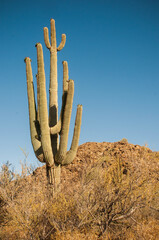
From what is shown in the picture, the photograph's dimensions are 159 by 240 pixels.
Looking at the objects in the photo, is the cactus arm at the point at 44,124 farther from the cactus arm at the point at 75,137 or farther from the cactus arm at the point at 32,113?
the cactus arm at the point at 75,137

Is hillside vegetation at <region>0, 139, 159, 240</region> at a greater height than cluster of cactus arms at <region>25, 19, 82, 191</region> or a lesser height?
lesser

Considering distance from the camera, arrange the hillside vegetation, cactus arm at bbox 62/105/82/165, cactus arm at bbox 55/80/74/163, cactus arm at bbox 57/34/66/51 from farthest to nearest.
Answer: cactus arm at bbox 57/34/66/51 → cactus arm at bbox 62/105/82/165 → cactus arm at bbox 55/80/74/163 → the hillside vegetation

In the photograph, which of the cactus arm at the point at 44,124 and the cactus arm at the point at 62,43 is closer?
the cactus arm at the point at 44,124

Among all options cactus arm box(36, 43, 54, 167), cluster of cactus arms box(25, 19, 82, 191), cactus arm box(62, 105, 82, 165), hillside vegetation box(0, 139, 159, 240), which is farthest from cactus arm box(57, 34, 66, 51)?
hillside vegetation box(0, 139, 159, 240)

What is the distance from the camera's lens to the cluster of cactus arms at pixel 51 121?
979 centimetres

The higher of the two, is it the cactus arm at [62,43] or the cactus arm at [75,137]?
the cactus arm at [62,43]

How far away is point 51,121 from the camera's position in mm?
10812

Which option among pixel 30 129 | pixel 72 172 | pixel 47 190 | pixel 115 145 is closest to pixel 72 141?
pixel 30 129

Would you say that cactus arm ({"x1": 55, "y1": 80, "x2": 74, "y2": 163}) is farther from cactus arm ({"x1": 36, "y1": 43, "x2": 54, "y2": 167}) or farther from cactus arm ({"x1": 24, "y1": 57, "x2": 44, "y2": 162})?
cactus arm ({"x1": 24, "y1": 57, "x2": 44, "y2": 162})

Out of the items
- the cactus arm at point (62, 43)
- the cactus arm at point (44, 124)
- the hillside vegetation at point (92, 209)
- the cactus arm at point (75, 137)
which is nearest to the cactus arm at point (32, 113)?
the cactus arm at point (44, 124)

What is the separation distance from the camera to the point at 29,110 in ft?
35.2

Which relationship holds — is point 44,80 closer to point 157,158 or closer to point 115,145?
point 157,158

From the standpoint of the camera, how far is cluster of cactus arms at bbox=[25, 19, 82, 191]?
9789 millimetres

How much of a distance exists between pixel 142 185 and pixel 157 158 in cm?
158
